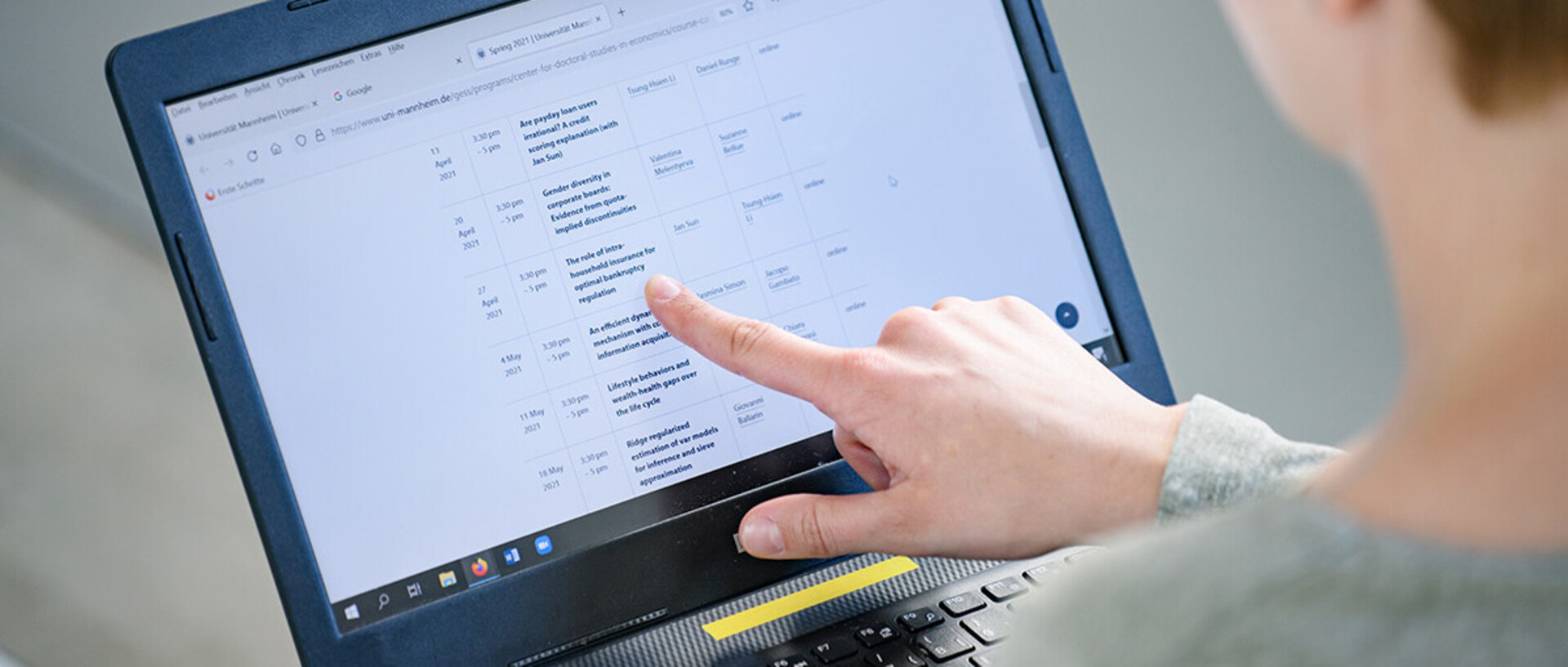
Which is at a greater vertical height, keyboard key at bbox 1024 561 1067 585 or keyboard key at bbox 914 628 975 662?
keyboard key at bbox 1024 561 1067 585

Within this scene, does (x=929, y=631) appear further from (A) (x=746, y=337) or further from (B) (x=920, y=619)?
(A) (x=746, y=337)

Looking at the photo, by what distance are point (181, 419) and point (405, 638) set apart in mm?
380

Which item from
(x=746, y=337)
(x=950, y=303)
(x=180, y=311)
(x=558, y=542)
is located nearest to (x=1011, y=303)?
(x=950, y=303)

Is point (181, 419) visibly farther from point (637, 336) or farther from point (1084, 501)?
point (1084, 501)

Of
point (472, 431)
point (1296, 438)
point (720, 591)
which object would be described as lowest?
point (1296, 438)

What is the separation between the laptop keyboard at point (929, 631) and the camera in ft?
1.81

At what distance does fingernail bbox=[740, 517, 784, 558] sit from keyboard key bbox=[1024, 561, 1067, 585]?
120 mm

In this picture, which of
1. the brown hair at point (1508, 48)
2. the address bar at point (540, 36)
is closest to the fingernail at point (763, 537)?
the address bar at point (540, 36)

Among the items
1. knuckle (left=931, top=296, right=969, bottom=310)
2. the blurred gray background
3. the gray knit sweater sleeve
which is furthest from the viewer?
the blurred gray background

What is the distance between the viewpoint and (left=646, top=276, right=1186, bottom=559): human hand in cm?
52

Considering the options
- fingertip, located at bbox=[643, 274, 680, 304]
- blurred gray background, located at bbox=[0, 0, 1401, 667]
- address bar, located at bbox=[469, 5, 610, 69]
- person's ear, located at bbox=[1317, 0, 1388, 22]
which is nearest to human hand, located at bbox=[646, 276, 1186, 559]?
fingertip, located at bbox=[643, 274, 680, 304]

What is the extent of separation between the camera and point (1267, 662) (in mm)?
266

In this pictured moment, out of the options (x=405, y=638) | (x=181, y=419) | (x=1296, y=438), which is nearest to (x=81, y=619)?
(x=181, y=419)

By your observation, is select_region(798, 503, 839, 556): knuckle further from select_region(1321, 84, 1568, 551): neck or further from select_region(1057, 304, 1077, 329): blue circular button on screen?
select_region(1321, 84, 1568, 551): neck
